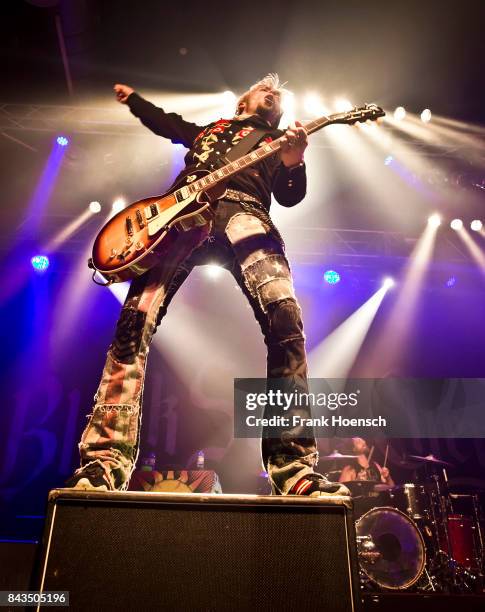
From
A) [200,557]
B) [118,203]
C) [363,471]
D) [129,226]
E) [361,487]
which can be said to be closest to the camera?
[200,557]

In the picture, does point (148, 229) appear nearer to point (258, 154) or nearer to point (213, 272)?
point (258, 154)

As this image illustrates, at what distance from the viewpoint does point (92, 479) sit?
1641mm

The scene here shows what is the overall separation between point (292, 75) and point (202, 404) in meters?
4.63

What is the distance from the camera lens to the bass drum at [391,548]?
13.2 ft

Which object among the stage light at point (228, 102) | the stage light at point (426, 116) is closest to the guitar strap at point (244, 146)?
the stage light at point (228, 102)

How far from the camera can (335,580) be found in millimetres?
1341

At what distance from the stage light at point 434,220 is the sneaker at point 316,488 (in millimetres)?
6429

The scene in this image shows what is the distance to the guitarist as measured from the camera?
182cm

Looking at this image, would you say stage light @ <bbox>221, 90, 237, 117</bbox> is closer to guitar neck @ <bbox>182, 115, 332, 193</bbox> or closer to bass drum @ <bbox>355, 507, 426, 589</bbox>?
guitar neck @ <bbox>182, 115, 332, 193</bbox>

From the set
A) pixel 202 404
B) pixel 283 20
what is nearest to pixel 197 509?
pixel 283 20

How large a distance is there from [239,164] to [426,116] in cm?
414

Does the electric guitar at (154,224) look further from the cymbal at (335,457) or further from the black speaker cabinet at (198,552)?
the cymbal at (335,457)

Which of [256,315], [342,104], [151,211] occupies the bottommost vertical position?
[256,315]

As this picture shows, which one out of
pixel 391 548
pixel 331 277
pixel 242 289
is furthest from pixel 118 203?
pixel 391 548
